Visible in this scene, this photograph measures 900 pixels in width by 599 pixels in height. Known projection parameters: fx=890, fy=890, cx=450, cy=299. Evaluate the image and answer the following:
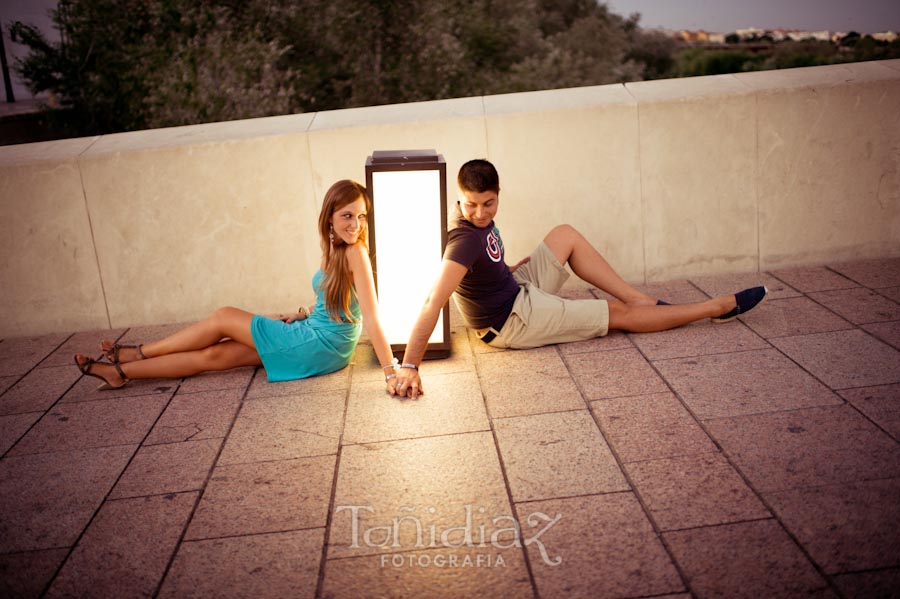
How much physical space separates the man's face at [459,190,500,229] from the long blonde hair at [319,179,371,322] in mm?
541

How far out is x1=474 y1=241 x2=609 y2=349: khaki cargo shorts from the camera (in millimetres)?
5086

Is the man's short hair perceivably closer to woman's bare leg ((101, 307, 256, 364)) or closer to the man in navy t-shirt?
the man in navy t-shirt

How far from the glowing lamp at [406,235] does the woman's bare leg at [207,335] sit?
2.54 feet

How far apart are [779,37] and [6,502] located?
891 inches

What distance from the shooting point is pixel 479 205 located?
4.80 m

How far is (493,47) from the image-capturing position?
1902 centimetres

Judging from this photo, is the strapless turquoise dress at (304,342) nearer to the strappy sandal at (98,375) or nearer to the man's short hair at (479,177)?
the strappy sandal at (98,375)

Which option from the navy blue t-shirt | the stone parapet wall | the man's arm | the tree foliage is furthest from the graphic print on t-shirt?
the tree foliage

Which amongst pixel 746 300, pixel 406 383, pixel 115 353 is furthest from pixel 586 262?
pixel 115 353

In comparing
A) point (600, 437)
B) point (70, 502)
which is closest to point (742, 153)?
point (600, 437)

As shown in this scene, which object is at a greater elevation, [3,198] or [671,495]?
[3,198]

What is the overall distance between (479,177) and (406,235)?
0.55 m

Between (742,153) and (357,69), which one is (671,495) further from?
(357,69)

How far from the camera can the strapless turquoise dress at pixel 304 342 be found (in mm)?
4922
